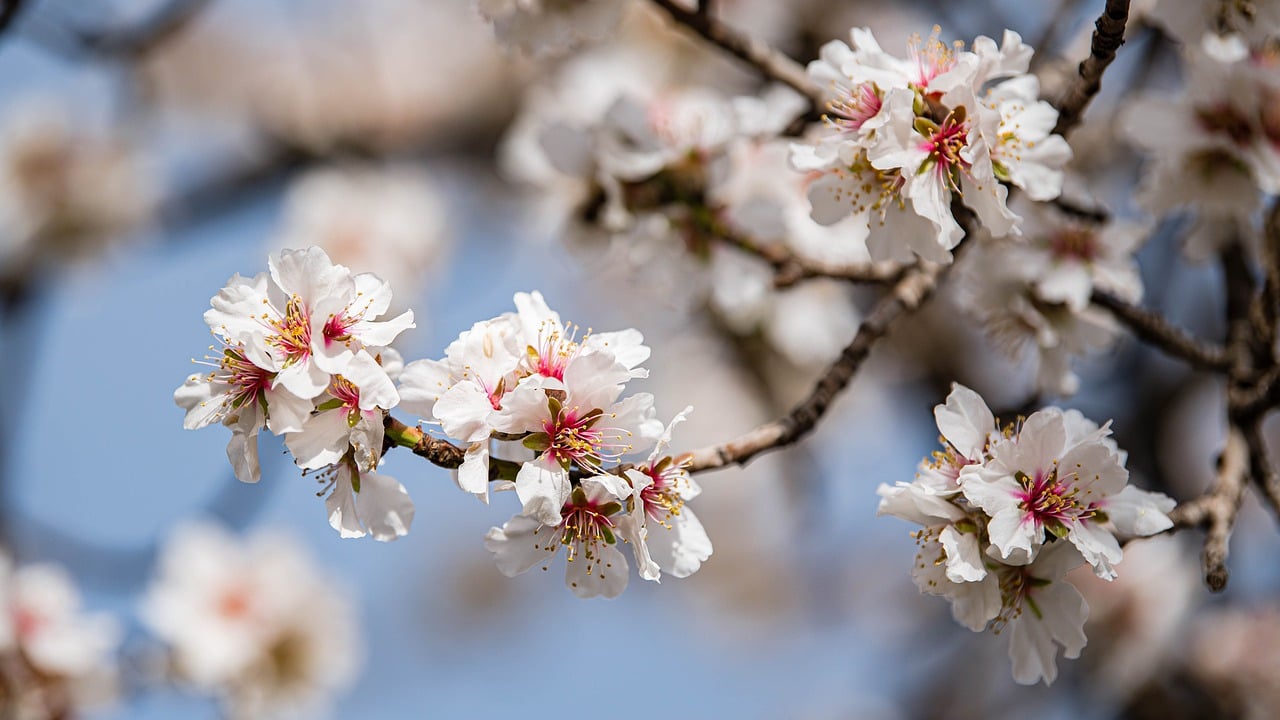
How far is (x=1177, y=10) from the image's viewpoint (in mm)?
1590

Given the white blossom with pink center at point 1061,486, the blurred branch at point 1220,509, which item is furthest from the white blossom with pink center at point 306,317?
the blurred branch at point 1220,509

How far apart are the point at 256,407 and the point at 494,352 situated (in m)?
0.27

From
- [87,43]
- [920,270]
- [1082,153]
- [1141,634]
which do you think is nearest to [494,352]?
[920,270]

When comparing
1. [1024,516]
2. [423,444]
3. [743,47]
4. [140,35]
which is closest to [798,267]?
[743,47]

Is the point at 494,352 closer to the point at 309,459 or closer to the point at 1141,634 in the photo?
the point at 309,459

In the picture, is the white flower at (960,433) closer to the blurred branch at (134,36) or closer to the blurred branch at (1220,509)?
the blurred branch at (1220,509)

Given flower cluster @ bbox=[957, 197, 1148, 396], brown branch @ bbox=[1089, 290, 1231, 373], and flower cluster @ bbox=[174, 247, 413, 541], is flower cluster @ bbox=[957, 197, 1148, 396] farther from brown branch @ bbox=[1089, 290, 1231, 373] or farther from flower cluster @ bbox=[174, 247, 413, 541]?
flower cluster @ bbox=[174, 247, 413, 541]

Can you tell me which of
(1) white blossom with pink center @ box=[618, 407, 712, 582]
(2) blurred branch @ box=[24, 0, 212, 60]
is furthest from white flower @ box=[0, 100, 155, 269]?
(1) white blossom with pink center @ box=[618, 407, 712, 582]

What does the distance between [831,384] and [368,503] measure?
0.59m

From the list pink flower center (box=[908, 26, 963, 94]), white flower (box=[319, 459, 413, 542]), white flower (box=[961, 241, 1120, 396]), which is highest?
pink flower center (box=[908, 26, 963, 94])

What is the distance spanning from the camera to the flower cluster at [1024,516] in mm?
1166

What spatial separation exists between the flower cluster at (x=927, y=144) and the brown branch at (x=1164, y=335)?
36 cm

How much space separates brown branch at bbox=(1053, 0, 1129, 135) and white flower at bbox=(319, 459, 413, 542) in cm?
92

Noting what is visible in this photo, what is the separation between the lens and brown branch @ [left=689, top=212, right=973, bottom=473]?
1244 millimetres
